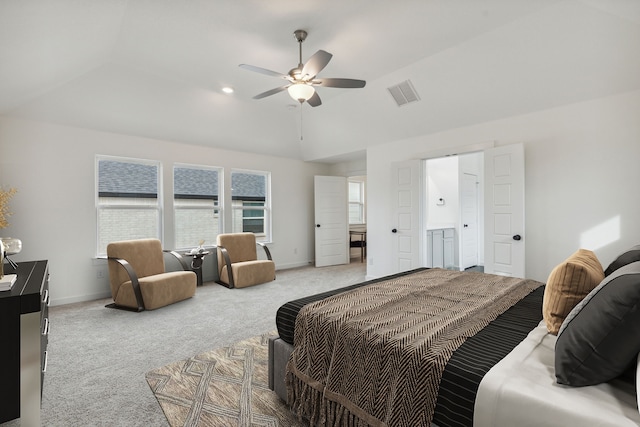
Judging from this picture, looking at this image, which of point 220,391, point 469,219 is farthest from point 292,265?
point 220,391

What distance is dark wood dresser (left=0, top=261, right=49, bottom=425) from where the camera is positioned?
164 centimetres

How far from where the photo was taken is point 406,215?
5121 mm

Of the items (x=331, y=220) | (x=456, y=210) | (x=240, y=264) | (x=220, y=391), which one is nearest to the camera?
(x=220, y=391)

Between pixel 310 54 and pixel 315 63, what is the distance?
1002mm

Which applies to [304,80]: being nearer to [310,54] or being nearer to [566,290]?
[310,54]

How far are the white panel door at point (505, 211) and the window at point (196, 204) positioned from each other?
4531 mm

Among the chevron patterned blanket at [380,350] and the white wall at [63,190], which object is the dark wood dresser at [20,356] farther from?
the white wall at [63,190]

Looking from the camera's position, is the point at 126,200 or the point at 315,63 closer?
the point at 315,63

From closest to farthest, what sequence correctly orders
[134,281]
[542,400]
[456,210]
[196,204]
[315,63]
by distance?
[542,400], [315,63], [134,281], [196,204], [456,210]

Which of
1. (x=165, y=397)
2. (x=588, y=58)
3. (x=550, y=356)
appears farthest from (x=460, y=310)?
(x=588, y=58)

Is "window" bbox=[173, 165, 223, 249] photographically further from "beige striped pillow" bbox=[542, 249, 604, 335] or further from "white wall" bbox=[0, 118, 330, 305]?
"beige striped pillow" bbox=[542, 249, 604, 335]

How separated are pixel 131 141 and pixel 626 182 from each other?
6460 millimetres

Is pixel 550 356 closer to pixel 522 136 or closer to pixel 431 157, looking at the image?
pixel 522 136

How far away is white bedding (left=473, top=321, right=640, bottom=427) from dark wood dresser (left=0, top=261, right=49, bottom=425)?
2.18 m
